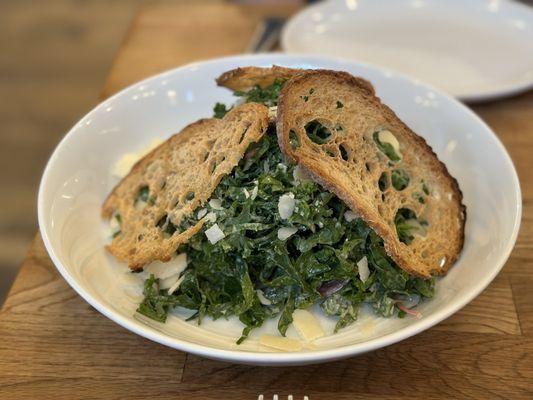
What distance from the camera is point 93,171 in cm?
191

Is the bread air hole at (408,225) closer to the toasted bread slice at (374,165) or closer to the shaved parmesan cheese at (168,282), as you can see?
the toasted bread slice at (374,165)

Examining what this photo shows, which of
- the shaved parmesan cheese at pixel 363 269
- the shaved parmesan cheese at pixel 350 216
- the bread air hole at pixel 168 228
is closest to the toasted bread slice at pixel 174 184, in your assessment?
the bread air hole at pixel 168 228

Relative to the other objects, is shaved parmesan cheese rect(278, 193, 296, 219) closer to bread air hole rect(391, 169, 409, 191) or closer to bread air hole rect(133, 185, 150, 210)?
bread air hole rect(391, 169, 409, 191)

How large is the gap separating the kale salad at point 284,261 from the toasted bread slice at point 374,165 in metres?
0.07

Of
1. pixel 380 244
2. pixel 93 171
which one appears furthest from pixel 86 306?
pixel 380 244

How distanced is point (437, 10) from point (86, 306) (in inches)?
105

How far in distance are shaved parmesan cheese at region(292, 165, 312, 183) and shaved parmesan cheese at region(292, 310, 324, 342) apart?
1.25 ft

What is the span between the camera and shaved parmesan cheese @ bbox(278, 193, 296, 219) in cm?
151

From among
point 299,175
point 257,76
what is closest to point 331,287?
point 299,175

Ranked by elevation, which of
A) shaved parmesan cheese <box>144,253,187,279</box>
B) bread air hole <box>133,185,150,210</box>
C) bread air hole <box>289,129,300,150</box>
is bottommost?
shaved parmesan cheese <box>144,253,187,279</box>

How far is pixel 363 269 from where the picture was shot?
1.54 metres

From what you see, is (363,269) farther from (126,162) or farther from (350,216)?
(126,162)

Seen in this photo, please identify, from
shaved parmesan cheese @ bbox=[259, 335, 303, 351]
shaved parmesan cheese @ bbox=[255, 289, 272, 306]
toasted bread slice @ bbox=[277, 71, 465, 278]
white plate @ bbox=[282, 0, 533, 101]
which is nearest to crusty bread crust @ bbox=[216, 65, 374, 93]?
toasted bread slice @ bbox=[277, 71, 465, 278]

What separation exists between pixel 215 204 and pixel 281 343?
0.45 m
